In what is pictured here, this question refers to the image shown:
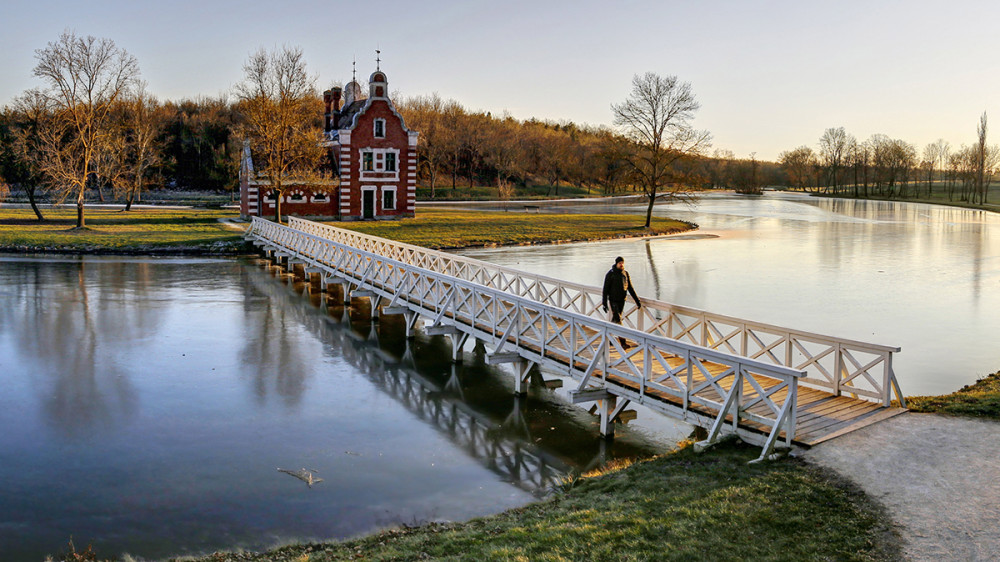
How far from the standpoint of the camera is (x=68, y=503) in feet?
31.1

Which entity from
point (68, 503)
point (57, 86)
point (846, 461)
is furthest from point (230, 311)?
point (57, 86)

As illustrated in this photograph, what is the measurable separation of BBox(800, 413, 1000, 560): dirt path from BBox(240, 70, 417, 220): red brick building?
46.1 m

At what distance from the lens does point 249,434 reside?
12.1 meters

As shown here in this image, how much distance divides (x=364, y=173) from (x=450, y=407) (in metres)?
42.1

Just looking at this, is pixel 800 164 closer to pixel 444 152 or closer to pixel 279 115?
pixel 444 152

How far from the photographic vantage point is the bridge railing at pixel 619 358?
9898mm

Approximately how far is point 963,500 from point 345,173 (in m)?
48.9

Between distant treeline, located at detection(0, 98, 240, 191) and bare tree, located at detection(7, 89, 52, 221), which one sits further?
distant treeline, located at detection(0, 98, 240, 191)

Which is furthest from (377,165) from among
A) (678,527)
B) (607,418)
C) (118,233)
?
(678,527)

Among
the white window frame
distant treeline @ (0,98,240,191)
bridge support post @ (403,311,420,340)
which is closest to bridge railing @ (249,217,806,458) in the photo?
bridge support post @ (403,311,420,340)

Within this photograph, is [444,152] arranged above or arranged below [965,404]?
above

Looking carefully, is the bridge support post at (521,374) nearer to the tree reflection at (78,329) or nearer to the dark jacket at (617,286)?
the dark jacket at (617,286)

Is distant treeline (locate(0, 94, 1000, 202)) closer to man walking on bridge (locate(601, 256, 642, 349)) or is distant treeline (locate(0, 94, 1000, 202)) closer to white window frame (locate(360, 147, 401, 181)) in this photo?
white window frame (locate(360, 147, 401, 181))

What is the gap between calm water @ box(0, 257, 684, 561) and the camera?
915 centimetres
